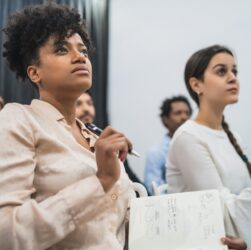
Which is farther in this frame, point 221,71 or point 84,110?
point 84,110

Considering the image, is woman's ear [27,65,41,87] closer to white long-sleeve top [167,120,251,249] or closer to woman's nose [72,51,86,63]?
woman's nose [72,51,86,63]

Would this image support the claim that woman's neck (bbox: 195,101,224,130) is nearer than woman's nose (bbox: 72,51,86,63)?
No

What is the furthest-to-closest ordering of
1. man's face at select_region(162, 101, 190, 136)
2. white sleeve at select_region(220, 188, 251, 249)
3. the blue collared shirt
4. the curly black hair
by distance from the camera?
man's face at select_region(162, 101, 190, 136) < the blue collared shirt < white sleeve at select_region(220, 188, 251, 249) < the curly black hair

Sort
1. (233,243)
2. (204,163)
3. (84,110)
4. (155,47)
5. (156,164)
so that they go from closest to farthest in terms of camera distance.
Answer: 1. (233,243)
2. (204,163)
3. (84,110)
4. (156,164)
5. (155,47)

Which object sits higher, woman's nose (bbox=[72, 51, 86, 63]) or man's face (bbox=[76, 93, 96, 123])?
woman's nose (bbox=[72, 51, 86, 63])

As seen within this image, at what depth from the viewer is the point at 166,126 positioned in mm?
3045

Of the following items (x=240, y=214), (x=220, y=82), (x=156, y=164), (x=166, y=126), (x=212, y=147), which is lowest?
(x=156, y=164)

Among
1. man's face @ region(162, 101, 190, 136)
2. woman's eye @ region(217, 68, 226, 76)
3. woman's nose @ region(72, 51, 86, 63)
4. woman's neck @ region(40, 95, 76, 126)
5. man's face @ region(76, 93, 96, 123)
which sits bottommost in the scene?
man's face @ region(162, 101, 190, 136)

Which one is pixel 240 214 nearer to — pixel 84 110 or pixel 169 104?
pixel 84 110

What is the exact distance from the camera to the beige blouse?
2.61 feet

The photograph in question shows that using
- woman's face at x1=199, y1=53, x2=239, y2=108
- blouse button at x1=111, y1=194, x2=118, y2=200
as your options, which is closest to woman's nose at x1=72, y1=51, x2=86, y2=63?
blouse button at x1=111, y1=194, x2=118, y2=200

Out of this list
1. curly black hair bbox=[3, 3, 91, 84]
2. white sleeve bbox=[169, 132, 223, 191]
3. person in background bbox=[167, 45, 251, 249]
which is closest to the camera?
curly black hair bbox=[3, 3, 91, 84]

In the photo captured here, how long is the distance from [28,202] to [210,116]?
39.6 inches

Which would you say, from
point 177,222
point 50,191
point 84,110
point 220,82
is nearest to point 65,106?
point 50,191
